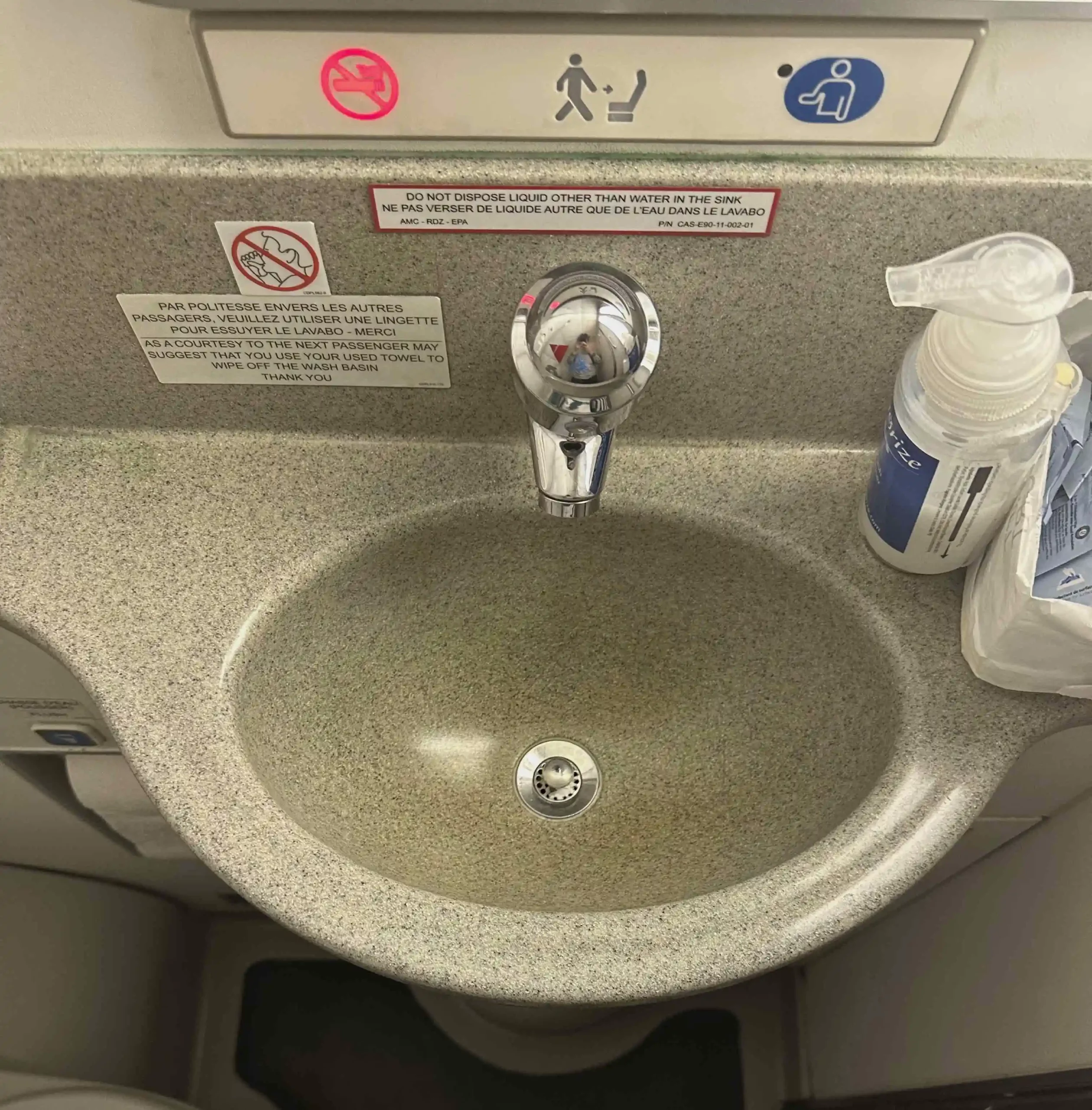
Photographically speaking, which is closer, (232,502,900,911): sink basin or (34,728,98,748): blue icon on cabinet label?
(232,502,900,911): sink basin

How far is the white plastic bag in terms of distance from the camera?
439mm

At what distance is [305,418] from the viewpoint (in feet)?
1.95

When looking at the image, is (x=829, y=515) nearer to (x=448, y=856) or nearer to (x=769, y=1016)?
(x=448, y=856)

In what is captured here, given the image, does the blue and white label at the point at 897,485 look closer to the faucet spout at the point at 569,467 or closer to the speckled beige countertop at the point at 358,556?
the speckled beige countertop at the point at 358,556

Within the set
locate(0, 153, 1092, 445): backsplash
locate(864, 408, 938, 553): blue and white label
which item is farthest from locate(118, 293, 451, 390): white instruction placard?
locate(864, 408, 938, 553): blue and white label

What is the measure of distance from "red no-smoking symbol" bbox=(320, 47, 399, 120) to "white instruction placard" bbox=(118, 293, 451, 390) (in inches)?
4.1

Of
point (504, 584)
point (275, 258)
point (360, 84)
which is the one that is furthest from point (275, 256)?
point (504, 584)

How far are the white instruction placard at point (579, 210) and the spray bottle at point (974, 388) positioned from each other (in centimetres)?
9

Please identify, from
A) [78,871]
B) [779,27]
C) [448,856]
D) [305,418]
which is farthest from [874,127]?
[78,871]

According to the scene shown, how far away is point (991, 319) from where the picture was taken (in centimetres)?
40

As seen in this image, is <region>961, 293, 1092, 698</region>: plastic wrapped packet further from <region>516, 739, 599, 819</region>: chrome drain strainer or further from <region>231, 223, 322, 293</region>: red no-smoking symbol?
<region>231, 223, 322, 293</region>: red no-smoking symbol

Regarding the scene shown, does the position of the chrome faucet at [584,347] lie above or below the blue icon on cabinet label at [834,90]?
below

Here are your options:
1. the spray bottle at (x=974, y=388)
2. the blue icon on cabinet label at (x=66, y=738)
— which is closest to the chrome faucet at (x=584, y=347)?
the spray bottle at (x=974, y=388)

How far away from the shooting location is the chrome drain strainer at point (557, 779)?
2.13ft
